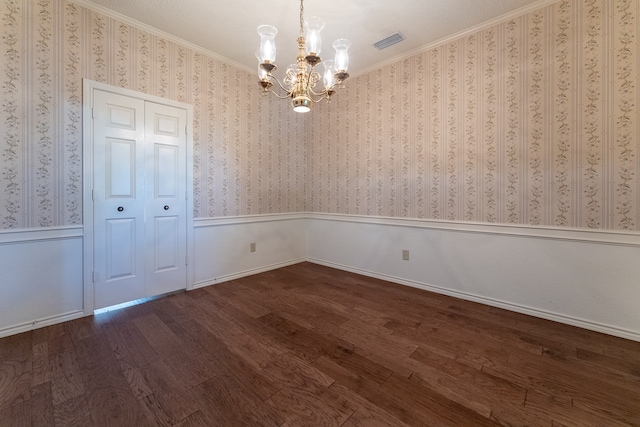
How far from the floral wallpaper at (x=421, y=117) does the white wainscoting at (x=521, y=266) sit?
15 centimetres

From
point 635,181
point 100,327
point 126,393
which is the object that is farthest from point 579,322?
point 100,327

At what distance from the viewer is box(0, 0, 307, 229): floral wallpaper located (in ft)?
6.72

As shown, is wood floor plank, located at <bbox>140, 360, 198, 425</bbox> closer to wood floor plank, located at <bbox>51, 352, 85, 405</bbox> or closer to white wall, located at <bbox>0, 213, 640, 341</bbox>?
wood floor plank, located at <bbox>51, 352, 85, 405</bbox>

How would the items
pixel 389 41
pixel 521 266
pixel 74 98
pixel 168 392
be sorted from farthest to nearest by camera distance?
pixel 389 41, pixel 521 266, pixel 74 98, pixel 168 392

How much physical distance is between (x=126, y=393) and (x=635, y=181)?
12.8 feet

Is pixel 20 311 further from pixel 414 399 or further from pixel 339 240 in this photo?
pixel 339 240

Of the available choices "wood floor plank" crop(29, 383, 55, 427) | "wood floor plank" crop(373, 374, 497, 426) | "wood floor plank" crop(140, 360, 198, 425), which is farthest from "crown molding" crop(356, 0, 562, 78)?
"wood floor plank" crop(29, 383, 55, 427)

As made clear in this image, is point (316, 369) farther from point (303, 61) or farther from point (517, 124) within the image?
point (517, 124)

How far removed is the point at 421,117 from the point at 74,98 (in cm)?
359

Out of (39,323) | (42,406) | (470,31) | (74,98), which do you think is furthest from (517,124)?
(39,323)

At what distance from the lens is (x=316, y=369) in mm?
1650

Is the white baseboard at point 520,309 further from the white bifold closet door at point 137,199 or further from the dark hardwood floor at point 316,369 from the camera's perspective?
the white bifold closet door at point 137,199

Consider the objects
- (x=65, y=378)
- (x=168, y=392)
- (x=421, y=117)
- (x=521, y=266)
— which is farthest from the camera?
(x=421, y=117)

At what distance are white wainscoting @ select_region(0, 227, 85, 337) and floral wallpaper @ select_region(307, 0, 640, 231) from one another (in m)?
3.30
